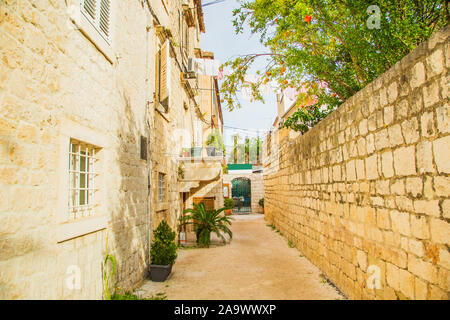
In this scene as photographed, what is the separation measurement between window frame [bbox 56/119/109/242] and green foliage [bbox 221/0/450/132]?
143 inches

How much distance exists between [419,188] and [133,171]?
3.95 m

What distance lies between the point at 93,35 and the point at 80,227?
7.39ft

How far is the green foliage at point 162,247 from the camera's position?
17.4 feet

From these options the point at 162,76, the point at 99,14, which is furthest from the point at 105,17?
the point at 162,76

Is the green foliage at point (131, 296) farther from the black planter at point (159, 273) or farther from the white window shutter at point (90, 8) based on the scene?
the white window shutter at point (90, 8)

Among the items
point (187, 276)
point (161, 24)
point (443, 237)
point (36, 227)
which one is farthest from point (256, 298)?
point (161, 24)

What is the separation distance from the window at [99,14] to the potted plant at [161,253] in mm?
3581

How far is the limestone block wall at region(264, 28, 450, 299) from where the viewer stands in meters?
2.25

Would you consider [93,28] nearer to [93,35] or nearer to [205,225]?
[93,35]

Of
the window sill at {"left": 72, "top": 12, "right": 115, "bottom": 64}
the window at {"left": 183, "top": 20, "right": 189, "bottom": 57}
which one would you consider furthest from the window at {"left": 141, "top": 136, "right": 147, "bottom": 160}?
the window at {"left": 183, "top": 20, "right": 189, "bottom": 57}

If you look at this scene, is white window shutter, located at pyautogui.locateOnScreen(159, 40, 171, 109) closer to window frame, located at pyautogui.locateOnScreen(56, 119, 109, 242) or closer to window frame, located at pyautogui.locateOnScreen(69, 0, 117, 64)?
window frame, located at pyautogui.locateOnScreen(69, 0, 117, 64)

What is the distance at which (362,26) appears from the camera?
14.5 feet

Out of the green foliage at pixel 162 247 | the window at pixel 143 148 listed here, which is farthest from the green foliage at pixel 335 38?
the green foliage at pixel 162 247

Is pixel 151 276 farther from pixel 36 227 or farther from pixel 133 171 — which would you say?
pixel 36 227
